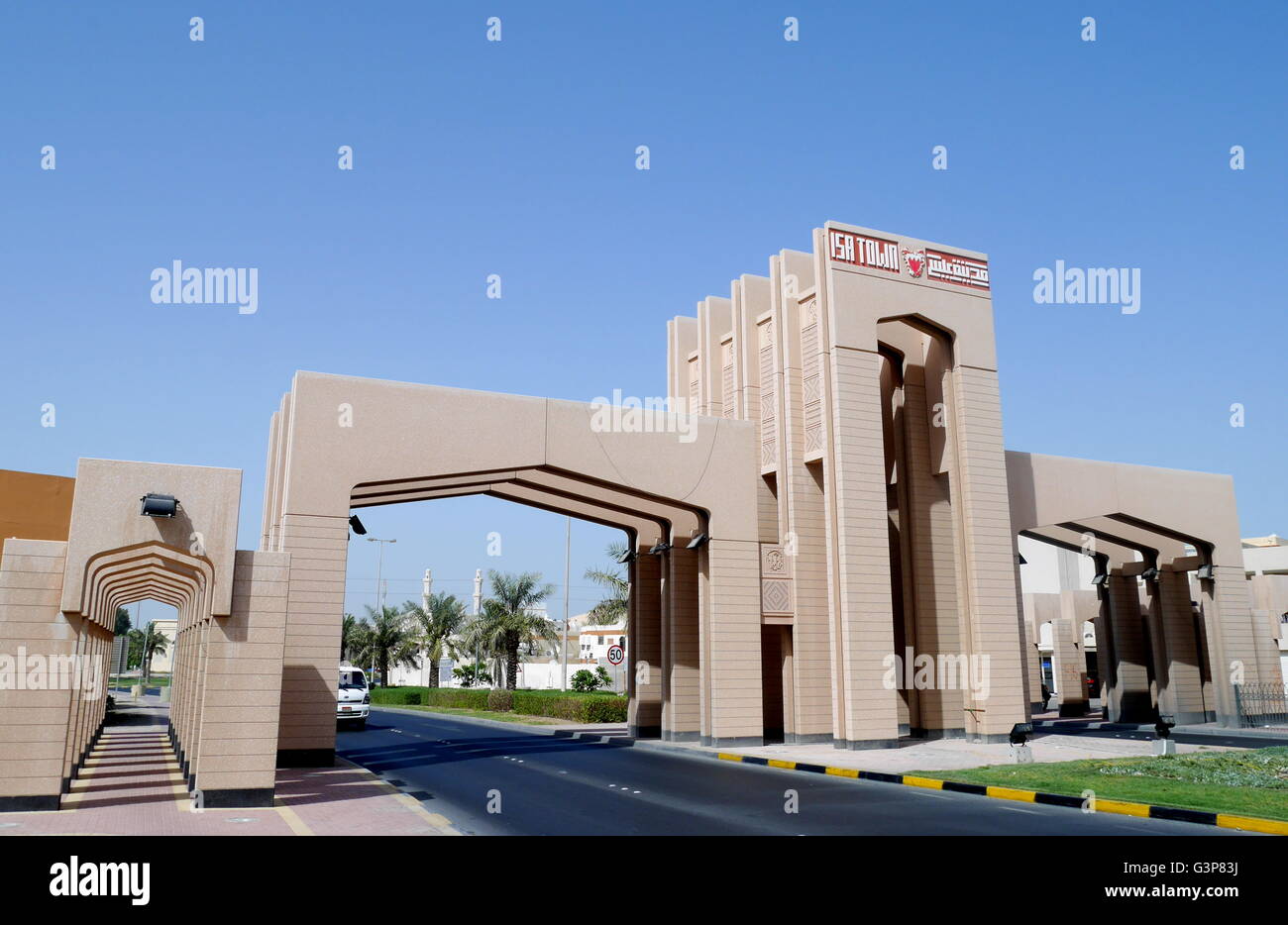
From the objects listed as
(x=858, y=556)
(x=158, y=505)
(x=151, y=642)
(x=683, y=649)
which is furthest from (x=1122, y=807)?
(x=151, y=642)

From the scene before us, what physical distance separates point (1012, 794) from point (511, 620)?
38343 millimetres

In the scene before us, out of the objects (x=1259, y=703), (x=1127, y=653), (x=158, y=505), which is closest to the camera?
(x=158, y=505)

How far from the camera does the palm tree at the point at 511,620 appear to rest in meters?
51.1

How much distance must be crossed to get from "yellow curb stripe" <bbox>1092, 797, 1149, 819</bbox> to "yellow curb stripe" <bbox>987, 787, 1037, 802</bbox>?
109cm

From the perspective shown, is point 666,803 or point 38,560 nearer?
point 38,560

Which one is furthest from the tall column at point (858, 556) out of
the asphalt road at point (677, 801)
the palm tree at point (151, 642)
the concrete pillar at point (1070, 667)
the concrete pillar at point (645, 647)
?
the palm tree at point (151, 642)

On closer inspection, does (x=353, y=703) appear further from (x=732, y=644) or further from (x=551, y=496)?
(x=732, y=644)

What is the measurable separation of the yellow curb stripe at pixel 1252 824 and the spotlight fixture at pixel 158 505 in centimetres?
1391

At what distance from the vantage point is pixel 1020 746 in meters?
19.4

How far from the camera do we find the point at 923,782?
16609 mm

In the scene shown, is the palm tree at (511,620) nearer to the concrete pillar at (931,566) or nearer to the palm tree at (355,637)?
the palm tree at (355,637)

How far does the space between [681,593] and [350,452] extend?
994 centimetres
